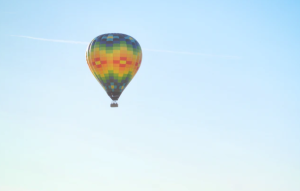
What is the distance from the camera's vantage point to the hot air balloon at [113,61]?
571 ft

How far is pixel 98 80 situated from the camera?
575ft

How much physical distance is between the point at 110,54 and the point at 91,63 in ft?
8.95

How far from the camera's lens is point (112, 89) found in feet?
572

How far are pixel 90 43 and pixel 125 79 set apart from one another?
591 cm

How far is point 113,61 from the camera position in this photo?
174000 mm

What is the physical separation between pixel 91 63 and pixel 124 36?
489cm

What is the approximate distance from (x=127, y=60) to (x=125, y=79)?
2262 mm

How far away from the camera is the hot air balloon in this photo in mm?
174000

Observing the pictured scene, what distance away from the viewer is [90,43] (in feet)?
577

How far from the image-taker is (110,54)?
570 feet

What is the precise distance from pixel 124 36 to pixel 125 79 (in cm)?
494

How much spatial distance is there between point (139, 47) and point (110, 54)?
13.1ft

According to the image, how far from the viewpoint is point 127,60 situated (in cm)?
17425
